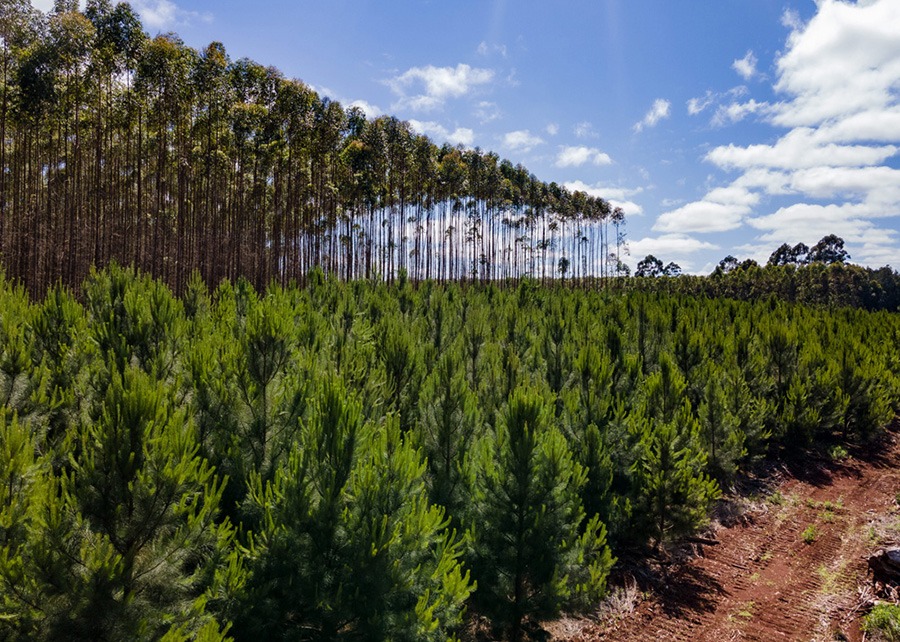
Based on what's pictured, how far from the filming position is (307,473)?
3430mm

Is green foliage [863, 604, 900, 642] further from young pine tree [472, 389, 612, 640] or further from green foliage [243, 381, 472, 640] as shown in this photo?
green foliage [243, 381, 472, 640]

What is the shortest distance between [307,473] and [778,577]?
622 cm

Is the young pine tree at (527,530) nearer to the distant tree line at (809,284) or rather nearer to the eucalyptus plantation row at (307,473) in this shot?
the eucalyptus plantation row at (307,473)

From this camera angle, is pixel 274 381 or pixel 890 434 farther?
pixel 890 434

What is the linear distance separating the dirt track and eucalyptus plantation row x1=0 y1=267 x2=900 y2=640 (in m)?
0.84

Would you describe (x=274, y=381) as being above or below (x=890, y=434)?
above

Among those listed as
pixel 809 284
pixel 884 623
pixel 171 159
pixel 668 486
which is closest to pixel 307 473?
pixel 668 486

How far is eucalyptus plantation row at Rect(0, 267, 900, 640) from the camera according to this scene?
260 cm

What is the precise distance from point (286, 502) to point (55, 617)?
1.25 m

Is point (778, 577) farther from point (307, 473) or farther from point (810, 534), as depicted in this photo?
point (307, 473)

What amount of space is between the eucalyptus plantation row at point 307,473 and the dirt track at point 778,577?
0.84m

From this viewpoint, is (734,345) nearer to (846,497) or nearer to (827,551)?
Result: (846,497)

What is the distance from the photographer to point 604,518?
225 inches

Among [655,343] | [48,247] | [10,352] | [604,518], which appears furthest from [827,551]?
[48,247]
